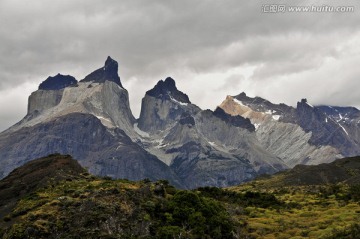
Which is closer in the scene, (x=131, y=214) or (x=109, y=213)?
(x=109, y=213)

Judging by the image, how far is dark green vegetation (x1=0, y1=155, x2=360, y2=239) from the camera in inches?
2891

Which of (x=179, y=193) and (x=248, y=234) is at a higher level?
(x=179, y=193)

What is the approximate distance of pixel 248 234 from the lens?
87.1m

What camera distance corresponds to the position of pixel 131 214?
259 feet

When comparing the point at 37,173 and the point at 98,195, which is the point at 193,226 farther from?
the point at 37,173

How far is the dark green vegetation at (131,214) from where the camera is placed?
241 ft

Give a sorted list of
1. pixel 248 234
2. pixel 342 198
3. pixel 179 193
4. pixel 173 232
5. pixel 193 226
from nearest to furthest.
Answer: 1. pixel 173 232
2. pixel 193 226
3. pixel 248 234
4. pixel 179 193
5. pixel 342 198

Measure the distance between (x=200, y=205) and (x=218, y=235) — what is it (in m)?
8.56

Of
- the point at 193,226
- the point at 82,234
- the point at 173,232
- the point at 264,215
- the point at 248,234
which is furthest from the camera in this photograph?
the point at 264,215

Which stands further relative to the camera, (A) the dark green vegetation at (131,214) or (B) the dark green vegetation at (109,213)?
(A) the dark green vegetation at (131,214)

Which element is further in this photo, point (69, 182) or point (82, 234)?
point (69, 182)

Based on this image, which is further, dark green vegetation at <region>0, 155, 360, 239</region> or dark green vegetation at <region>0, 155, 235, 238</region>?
dark green vegetation at <region>0, 155, 360, 239</region>

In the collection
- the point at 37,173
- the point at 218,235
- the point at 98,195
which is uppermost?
the point at 37,173

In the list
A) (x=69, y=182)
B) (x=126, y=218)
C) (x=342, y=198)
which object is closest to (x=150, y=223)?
(x=126, y=218)
